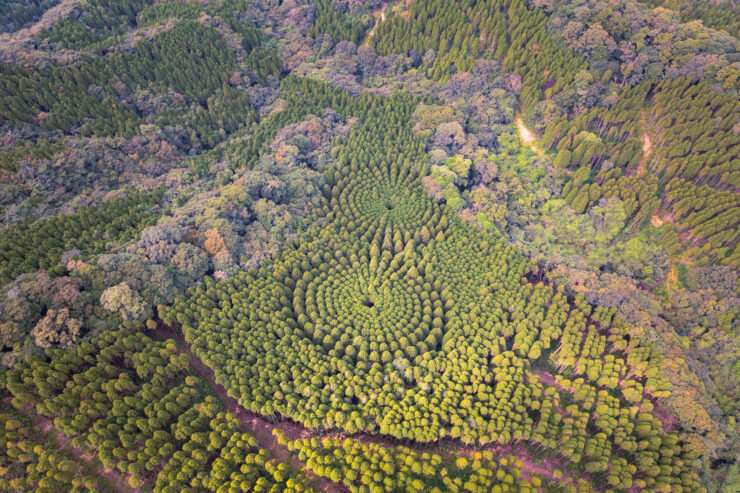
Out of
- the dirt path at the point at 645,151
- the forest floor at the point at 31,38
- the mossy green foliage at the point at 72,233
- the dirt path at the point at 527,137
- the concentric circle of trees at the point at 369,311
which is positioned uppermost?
the forest floor at the point at 31,38

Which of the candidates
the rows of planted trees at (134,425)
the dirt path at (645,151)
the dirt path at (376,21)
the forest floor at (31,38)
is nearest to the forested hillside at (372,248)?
the rows of planted trees at (134,425)

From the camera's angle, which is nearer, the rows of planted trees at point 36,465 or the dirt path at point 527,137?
the rows of planted trees at point 36,465

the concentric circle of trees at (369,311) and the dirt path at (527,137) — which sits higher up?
the dirt path at (527,137)

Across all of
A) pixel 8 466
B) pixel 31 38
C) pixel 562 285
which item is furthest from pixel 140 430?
pixel 31 38

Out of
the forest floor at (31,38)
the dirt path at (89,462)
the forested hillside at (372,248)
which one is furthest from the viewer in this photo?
the forest floor at (31,38)

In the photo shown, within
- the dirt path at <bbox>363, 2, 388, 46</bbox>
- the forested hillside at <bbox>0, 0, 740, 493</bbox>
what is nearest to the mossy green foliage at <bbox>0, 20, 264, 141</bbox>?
the forested hillside at <bbox>0, 0, 740, 493</bbox>

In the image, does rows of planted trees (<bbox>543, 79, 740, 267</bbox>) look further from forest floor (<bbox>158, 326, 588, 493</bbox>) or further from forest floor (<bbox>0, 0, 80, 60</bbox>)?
forest floor (<bbox>0, 0, 80, 60</bbox>)

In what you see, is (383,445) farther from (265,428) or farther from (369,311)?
(369,311)

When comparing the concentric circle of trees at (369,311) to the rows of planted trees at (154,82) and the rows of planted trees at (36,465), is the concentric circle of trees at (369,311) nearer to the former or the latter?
the rows of planted trees at (36,465)
